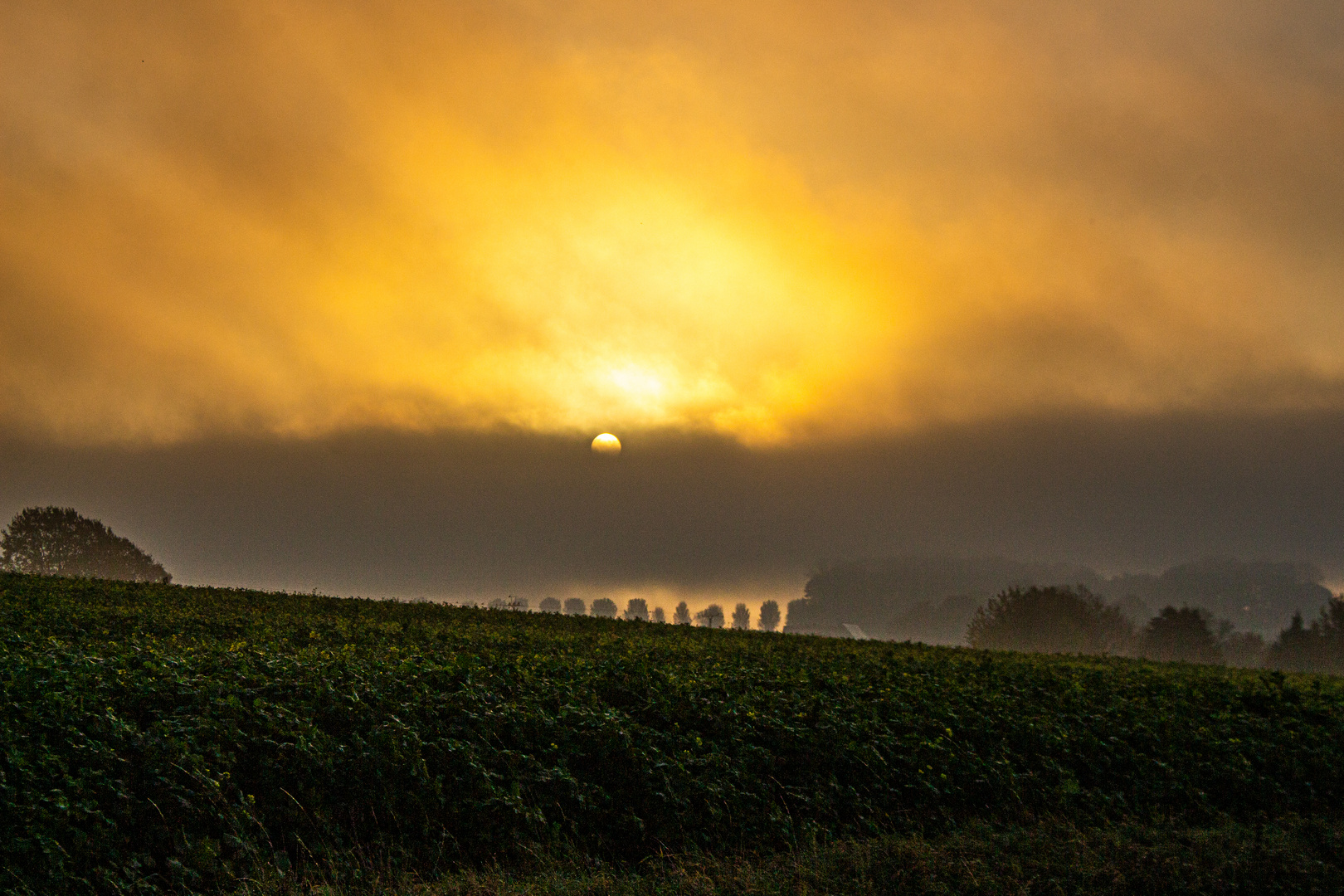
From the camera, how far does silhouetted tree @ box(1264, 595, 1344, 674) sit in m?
119

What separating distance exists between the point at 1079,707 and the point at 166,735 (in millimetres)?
15631

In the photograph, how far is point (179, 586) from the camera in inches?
1406

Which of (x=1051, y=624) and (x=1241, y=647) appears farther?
(x=1241, y=647)

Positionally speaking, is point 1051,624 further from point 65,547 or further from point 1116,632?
point 65,547

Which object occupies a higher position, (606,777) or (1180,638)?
(606,777)

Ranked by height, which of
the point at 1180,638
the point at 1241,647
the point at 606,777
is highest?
the point at 606,777

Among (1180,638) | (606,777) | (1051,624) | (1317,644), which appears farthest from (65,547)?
(1317,644)

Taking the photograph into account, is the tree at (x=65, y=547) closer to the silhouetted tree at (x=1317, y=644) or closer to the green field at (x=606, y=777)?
the green field at (x=606, y=777)

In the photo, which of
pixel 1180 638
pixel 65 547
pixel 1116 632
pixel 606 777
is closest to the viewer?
pixel 606 777

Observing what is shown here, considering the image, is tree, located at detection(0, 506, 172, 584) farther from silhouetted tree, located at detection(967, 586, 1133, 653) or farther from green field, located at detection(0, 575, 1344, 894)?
silhouetted tree, located at detection(967, 586, 1133, 653)

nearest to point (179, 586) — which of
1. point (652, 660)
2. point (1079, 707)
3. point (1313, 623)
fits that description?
point (652, 660)

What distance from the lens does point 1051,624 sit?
128250 mm

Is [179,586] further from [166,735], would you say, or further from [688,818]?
[688,818]

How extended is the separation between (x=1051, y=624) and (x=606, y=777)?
433ft
